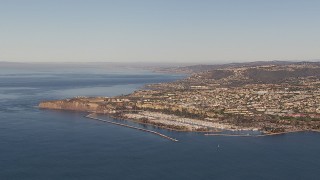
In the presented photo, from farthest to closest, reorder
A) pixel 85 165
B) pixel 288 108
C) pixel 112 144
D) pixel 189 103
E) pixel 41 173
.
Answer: pixel 189 103, pixel 288 108, pixel 112 144, pixel 85 165, pixel 41 173

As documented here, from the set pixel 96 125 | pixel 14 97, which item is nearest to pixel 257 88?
pixel 96 125

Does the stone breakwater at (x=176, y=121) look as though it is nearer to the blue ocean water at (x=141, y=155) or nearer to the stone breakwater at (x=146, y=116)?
the stone breakwater at (x=146, y=116)

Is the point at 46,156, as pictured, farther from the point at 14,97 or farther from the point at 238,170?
the point at 14,97

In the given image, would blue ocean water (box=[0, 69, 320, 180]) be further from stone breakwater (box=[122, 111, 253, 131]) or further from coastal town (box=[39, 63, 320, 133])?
coastal town (box=[39, 63, 320, 133])

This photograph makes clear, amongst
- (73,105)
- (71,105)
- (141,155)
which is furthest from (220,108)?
(141,155)

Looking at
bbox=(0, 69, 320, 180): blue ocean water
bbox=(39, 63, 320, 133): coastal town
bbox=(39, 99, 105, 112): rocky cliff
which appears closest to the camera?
bbox=(0, 69, 320, 180): blue ocean water

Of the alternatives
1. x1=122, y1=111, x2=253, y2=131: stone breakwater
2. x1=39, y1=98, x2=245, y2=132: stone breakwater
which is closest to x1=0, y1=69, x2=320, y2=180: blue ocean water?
x1=39, y1=98, x2=245, y2=132: stone breakwater

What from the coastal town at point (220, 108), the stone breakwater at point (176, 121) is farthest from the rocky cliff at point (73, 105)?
Result: the stone breakwater at point (176, 121)

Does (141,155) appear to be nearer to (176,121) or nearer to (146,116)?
(176,121)
